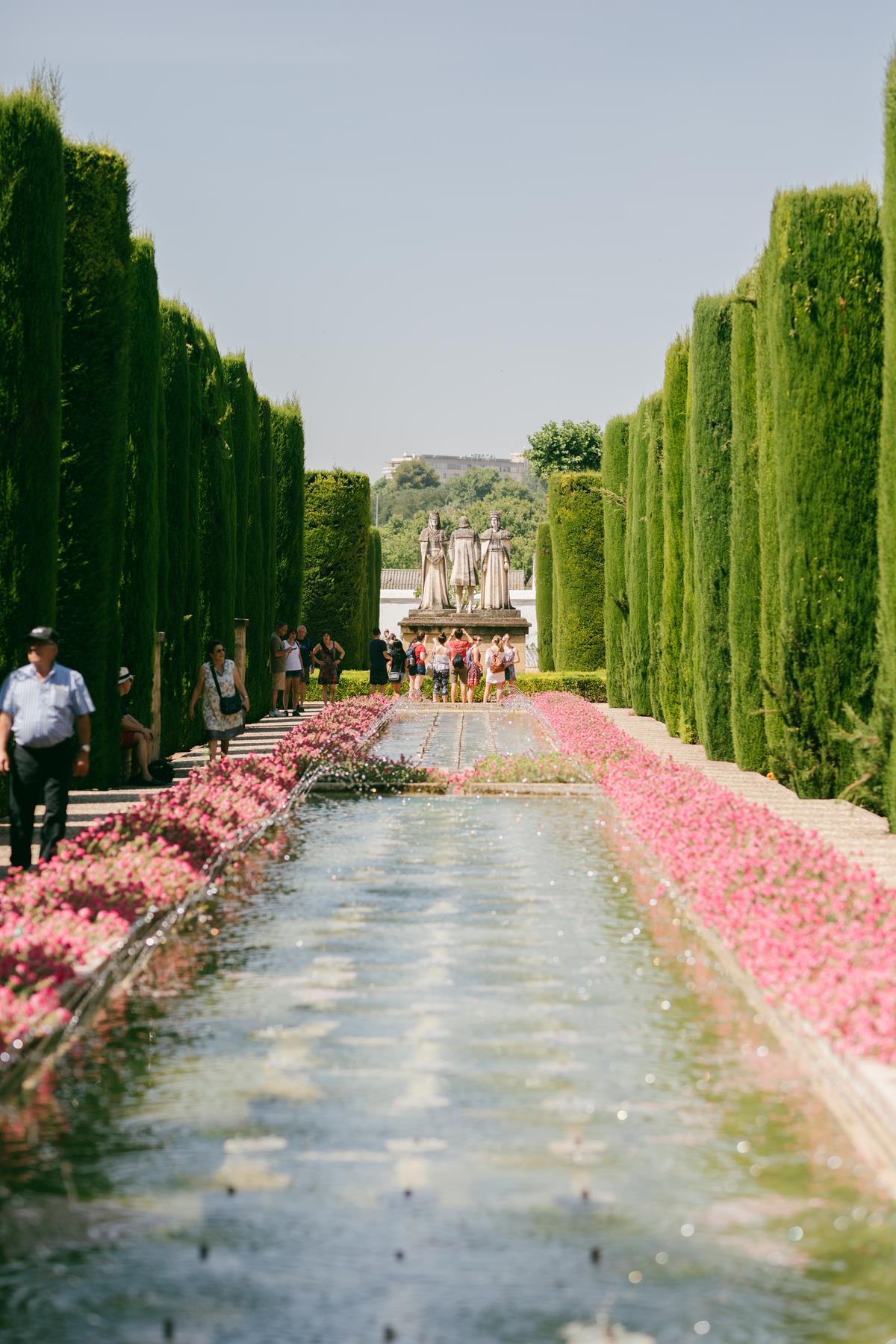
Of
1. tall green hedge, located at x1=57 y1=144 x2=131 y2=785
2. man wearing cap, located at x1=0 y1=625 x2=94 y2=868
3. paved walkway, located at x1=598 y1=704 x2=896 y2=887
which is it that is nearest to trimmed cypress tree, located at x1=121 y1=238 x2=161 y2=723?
tall green hedge, located at x1=57 y1=144 x2=131 y2=785

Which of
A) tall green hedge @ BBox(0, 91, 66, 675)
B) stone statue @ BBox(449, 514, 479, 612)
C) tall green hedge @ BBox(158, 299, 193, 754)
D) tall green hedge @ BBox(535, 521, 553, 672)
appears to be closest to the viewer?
tall green hedge @ BBox(0, 91, 66, 675)

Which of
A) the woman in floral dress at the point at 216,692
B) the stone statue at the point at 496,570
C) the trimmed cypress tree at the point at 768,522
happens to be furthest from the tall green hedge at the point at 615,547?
the woman in floral dress at the point at 216,692

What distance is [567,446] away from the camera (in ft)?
282

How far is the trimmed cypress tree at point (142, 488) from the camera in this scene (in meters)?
17.3

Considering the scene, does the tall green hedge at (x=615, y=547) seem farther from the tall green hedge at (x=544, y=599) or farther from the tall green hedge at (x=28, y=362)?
the tall green hedge at (x=28, y=362)

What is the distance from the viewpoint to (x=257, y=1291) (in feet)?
13.7

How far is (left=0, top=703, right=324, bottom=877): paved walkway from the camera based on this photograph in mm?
13008

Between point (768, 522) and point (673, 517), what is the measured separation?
6673mm

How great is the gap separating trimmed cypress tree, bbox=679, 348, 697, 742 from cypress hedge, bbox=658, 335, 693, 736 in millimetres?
135

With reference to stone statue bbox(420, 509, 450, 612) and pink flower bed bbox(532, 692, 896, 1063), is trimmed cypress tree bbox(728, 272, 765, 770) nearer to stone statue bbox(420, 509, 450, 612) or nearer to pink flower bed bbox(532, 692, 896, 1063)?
pink flower bed bbox(532, 692, 896, 1063)

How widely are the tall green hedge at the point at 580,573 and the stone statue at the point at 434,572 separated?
8586 mm

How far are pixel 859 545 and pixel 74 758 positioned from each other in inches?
318

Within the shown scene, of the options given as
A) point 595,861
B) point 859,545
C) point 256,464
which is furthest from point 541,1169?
point 256,464

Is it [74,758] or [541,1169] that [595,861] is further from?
[541,1169]
